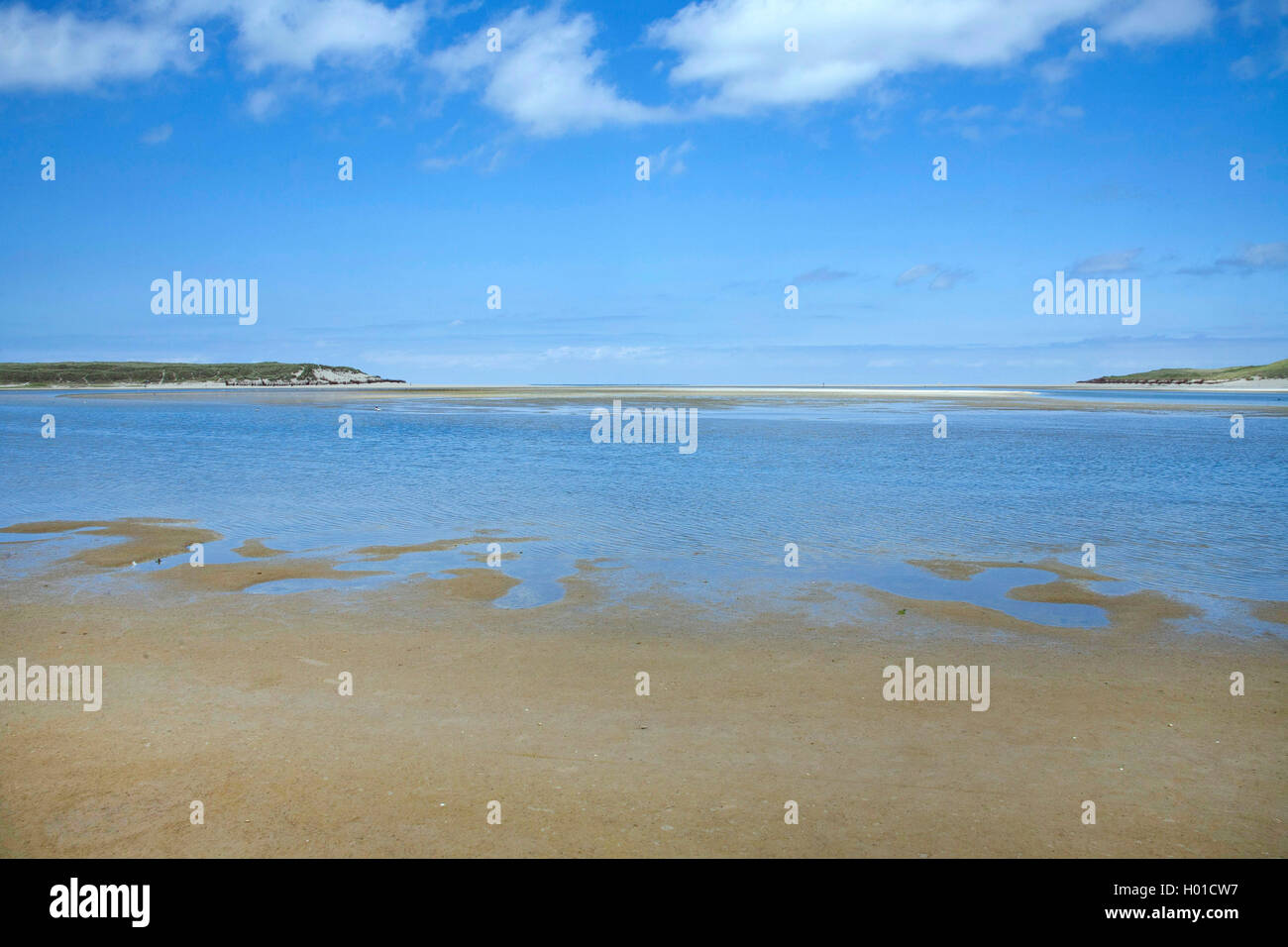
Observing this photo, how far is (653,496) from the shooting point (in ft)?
60.0

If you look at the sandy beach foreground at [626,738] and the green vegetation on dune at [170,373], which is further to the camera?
the green vegetation on dune at [170,373]

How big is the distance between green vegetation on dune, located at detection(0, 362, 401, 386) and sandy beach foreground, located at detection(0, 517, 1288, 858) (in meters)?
153

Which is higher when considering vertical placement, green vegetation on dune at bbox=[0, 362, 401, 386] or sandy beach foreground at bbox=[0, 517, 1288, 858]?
green vegetation on dune at bbox=[0, 362, 401, 386]

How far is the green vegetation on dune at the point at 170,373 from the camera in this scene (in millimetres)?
140300

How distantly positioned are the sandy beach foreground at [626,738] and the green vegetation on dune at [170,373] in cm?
15311

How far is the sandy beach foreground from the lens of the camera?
4.96 meters

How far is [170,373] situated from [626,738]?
174 metres

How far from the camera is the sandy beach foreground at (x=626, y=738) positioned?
16.3 feet

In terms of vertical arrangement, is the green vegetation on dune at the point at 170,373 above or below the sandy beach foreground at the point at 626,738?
above
